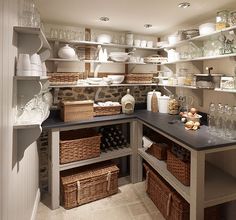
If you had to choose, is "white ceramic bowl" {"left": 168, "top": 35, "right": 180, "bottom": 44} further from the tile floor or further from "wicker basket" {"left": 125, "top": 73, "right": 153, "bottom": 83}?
the tile floor

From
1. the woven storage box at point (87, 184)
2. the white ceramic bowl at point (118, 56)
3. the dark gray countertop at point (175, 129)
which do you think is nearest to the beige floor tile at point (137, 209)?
the woven storage box at point (87, 184)

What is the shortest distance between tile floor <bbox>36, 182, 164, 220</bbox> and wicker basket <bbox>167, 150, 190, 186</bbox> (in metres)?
0.55

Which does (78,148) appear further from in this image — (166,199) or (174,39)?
(174,39)

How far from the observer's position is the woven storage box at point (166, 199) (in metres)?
1.91

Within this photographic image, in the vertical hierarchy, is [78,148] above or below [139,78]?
below

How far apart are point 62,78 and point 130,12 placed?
1.08m

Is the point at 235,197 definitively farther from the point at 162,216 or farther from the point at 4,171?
the point at 4,171

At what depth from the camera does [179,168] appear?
194 centimetres

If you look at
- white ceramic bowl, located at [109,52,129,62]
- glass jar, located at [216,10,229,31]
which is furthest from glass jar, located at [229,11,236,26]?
white ceramic bowl, located at [109,52,129,62]

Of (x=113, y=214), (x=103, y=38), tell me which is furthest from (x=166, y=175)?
(x=103, y=38)

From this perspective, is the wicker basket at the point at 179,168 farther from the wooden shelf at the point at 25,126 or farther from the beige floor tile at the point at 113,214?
the wooden shelf at the point at 25,126

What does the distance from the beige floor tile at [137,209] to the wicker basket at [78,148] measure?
0.70 meters

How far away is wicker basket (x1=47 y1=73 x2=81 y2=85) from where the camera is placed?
8.24ft

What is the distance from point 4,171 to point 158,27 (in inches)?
99.8
